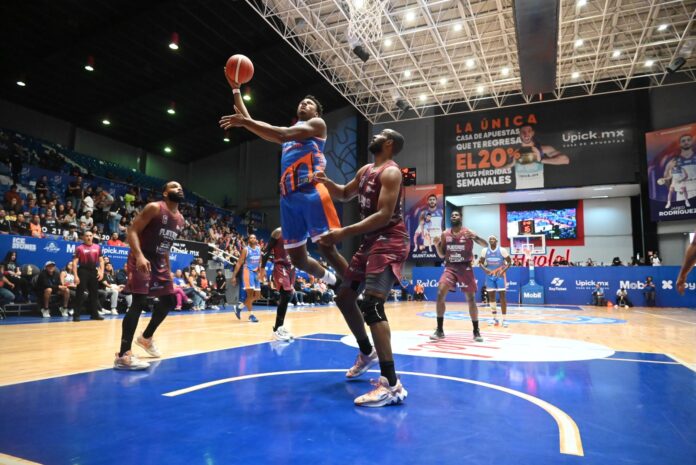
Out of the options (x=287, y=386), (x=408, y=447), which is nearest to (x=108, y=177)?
(x=287, y=386)

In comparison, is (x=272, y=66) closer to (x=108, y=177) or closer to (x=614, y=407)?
(x=108, y=177)

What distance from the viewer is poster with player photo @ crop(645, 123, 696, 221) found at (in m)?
20.1

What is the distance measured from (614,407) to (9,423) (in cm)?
364

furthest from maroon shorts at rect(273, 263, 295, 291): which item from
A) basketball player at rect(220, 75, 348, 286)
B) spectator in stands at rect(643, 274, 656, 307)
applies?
spectator in stands at rect(643, 274, 656, 307)

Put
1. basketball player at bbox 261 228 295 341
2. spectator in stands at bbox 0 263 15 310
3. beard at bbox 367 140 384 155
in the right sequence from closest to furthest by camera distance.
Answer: beard at bbox 367 140 384 155 → basketball player at bbox 261 228 295 341 → spectator in stands at bbox 0 263 15 310

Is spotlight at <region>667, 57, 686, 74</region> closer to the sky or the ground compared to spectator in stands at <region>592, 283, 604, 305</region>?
closer to the sky

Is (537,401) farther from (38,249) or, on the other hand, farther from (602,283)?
(602,283)

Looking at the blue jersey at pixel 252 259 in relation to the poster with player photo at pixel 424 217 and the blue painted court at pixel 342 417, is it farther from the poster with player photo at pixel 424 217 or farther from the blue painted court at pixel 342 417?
the poster with player photo at pixel 424 217

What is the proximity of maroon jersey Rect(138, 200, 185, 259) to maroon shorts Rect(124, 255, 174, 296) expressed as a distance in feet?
0.25

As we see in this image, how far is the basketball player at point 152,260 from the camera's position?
4.02m

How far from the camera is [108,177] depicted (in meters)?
21.2

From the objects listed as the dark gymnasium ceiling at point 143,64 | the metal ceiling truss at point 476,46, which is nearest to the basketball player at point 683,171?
the metal ceiling truss at point 476,46

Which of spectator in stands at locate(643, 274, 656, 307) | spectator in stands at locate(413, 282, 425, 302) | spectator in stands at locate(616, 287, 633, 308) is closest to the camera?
spectator in stands at locate(643, 274, 656, 307)

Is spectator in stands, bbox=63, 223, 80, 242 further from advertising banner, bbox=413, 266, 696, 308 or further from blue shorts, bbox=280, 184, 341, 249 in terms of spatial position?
advertising banner, bbox=413, 266, 696, 308
